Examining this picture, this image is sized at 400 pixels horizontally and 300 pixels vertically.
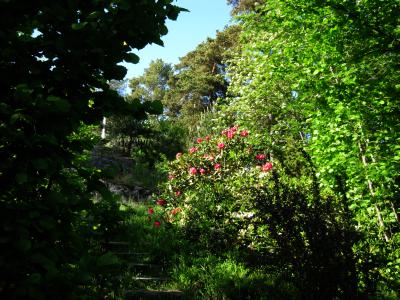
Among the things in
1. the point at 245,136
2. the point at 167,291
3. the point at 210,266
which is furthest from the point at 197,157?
the point at 167,291

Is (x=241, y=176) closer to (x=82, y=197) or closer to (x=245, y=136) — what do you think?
(x=245, y=136)

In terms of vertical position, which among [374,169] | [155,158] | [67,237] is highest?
[155,158]

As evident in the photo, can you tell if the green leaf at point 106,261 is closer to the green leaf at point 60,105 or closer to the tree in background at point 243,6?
the green leaf at point 60,105

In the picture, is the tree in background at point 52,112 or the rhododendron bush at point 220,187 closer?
the tree in background at point 52,112

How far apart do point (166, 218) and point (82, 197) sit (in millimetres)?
8720

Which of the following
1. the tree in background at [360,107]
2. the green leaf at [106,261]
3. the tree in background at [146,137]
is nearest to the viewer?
the green leaf at [106,261]

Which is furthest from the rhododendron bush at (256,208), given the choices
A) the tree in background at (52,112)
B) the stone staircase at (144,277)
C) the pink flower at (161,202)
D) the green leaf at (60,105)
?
the green leaf at (60,105)

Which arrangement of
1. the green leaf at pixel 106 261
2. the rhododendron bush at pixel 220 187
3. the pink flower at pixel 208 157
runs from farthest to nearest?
the pink flower at pixel 208 157
the rhododendron bush at pixel 220 187
the green leaf at pixel 106 261

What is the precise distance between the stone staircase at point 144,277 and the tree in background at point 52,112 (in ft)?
12.6

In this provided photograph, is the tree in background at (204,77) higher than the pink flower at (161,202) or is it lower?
higher

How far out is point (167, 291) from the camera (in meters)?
5.79

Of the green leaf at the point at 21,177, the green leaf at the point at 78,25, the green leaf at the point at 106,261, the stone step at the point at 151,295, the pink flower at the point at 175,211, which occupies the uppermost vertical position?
the green leaf at the point at 78,25

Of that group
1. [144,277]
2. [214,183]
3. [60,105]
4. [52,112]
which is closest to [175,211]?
[214,183]

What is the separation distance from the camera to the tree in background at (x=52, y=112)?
157cm
